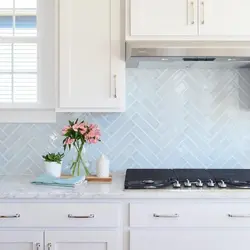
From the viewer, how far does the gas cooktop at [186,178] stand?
2.21 metres

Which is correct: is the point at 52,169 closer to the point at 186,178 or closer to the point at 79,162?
the point at 79,162

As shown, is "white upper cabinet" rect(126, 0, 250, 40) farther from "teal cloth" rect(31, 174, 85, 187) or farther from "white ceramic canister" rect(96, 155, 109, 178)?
"teal cloth" rect(31, 174, 85, 187)

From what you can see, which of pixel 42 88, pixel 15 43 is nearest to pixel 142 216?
pixel 42 88

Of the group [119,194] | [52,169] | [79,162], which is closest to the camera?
[119,194]

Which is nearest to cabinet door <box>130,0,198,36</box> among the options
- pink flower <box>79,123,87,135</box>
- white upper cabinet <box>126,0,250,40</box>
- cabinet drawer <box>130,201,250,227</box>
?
white upper cabinet <box>126,0,250,40</box>

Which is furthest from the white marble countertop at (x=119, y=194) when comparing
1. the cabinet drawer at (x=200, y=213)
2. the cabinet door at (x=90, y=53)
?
the cabinet door at (x=90, y=53)

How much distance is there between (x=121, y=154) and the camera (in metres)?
2.76

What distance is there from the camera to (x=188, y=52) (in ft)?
7.41

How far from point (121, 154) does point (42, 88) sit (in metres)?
0.71

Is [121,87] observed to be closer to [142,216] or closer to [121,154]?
[121,154]

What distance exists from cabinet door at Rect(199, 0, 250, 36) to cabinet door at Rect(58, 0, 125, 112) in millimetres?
520

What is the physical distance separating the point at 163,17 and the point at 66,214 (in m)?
1.27

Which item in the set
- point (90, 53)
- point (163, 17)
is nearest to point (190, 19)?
point (163, 17)

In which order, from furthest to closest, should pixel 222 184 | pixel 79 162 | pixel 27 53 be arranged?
pixel 27 53
pixel 79 162
pixel 222 184
